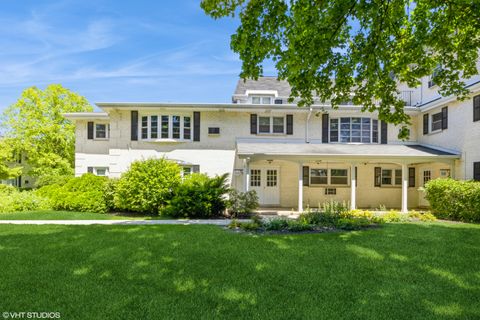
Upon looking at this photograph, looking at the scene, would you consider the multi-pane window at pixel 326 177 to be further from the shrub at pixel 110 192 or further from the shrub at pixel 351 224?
the shrub at pixel 110 192

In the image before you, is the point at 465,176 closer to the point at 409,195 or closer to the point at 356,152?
the point at 409,195

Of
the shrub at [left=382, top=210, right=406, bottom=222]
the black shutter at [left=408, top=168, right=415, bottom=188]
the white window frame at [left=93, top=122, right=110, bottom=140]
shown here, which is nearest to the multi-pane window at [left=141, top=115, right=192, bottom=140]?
the white window frame at [left=93, top=122, right=110, bottom=140]

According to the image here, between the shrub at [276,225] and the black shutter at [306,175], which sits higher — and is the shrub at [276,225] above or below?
below

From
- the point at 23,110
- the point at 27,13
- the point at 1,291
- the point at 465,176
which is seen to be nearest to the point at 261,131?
the point at 465,176

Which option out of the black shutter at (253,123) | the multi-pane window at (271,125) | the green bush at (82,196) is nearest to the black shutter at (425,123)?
the multi-pane window at (271,125)

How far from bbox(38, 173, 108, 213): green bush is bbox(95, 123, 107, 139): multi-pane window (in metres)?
4.36

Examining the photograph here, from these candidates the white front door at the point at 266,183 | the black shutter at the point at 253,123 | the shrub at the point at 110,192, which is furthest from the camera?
the white front door at the point at 266,183

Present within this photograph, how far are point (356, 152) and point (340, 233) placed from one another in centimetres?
738

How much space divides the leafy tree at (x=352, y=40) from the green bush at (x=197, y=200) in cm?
552

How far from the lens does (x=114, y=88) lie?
18.0 meters

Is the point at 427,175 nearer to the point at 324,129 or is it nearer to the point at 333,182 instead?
the point at 333,182

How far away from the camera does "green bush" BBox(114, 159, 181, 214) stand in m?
12.4

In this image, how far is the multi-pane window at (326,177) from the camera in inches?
680

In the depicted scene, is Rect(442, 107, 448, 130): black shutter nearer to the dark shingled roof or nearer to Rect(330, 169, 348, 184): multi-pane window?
Rect(330, 169, 348, 184): multi-pane window
